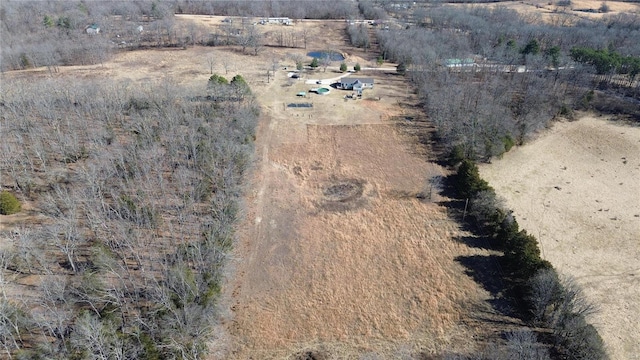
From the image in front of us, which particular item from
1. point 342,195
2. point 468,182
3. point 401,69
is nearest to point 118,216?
point 342,195

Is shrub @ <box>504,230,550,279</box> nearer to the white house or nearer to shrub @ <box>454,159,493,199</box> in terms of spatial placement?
shrub @ <box>454,159,493,199</box>

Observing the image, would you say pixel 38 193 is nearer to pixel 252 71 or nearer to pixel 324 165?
pixel 324 165

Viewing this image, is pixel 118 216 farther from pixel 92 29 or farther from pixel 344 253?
pixel 92 29

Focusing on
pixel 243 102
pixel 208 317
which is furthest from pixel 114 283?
pixel 243 102

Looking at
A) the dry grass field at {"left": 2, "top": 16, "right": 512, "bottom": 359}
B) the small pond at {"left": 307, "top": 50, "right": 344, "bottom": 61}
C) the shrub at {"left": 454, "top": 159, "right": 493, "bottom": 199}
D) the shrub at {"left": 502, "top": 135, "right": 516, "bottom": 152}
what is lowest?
the dry grass field at {"left": 2, "top": 16, "right": 512, "bottom": 359}

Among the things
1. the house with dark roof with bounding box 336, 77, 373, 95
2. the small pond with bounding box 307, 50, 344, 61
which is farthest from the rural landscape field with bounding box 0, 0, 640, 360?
the small pond with bounding box 307, 50, 344, 61

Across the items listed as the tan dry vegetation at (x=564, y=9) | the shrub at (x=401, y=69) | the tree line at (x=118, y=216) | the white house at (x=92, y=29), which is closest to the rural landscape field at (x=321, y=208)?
the tree line at (x=118, y=216)

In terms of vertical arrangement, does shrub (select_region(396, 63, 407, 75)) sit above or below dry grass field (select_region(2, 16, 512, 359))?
above
